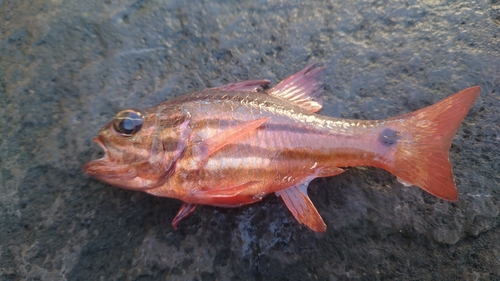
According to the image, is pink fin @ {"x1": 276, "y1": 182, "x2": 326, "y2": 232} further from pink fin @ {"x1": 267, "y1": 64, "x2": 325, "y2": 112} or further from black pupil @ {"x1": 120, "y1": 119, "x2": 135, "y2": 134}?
black pupil @ {"x1": 120, "y1": 119, "x2": 135, "y2": 134}

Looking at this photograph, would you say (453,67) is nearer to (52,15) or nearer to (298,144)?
(298,144)

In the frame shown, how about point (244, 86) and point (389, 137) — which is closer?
point (389, 137)

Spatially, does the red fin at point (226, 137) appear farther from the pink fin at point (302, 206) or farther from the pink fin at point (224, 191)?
the pink fin at point (302, 206)

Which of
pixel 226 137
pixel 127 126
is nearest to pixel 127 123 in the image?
pixel 127 126

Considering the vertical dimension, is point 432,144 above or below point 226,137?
below

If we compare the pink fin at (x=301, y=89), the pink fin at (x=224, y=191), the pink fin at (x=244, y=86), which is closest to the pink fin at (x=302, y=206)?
the pink fin at (x=224, y=191)

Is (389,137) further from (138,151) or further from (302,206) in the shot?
(138,151)
